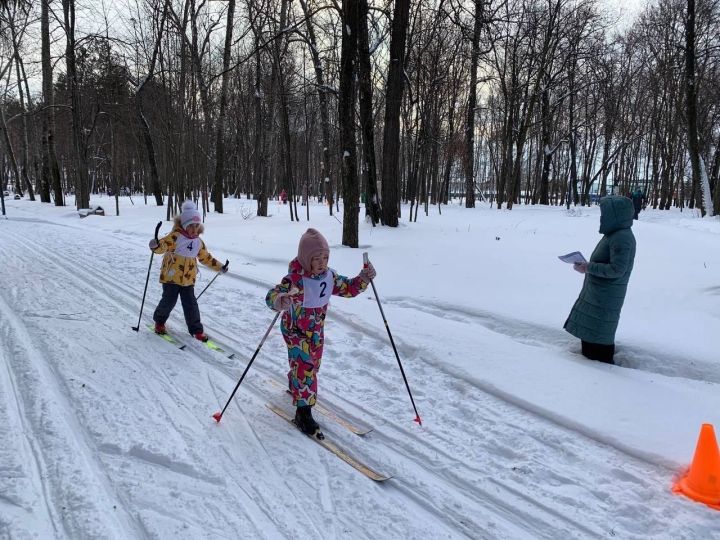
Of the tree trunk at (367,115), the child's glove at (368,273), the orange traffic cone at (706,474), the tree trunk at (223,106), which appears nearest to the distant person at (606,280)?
the orange traffic cone at (706,474)

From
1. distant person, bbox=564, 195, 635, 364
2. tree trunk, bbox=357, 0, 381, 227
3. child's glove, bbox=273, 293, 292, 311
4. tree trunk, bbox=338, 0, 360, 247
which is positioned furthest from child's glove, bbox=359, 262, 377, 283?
tree trunk, bbox=357, 0, 381, 227

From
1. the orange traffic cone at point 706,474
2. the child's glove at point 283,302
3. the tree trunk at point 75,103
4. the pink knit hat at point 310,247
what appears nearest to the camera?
the orange traffic cone at point 706,474

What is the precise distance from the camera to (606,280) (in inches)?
183

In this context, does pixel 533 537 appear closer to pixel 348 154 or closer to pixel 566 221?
pixel 348 154

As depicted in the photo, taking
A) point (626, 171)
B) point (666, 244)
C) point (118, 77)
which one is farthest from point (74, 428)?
point (626, 171)

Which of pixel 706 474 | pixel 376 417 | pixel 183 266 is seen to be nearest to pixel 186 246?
pixel 183 266

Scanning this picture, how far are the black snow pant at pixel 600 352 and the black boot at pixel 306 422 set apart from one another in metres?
3.05

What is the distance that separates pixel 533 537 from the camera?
8.79ft

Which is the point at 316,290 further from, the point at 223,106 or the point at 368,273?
the point at 223,106

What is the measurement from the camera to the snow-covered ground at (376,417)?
278 cm

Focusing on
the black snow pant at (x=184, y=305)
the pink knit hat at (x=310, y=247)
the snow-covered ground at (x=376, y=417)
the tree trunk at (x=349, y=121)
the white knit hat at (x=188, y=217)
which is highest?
the tree trunk at (x=349, y=121)

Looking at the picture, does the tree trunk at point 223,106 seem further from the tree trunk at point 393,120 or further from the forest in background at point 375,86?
the tree trunk at point 393,120

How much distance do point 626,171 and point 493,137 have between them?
11.9m

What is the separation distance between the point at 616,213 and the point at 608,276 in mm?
601
